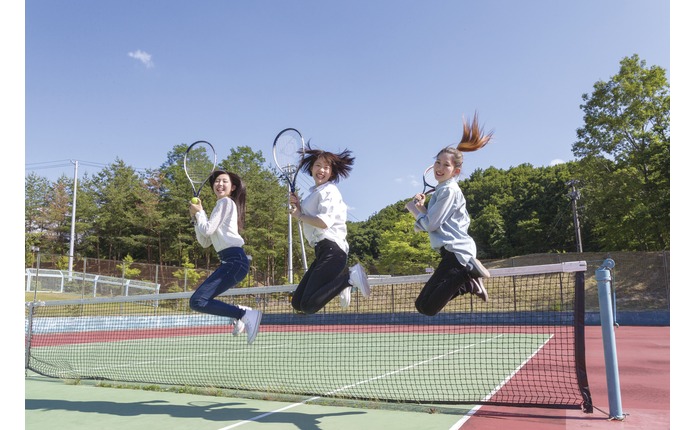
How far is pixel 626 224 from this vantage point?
29781mm

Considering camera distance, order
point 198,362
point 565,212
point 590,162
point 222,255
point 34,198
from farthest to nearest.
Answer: point 565,212
point 34,198
point 590,162
point 198,362
point 222,255

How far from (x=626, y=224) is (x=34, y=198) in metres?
47.1

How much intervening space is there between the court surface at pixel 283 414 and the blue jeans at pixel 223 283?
1.07m

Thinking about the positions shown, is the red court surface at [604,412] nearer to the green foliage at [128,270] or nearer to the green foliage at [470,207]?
the green foliage at [470,207]

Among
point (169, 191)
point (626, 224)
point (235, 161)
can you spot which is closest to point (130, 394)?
point (626, 224)

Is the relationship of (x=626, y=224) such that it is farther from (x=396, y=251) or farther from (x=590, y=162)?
(x=396, y=251)

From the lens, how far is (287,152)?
20.1 feet

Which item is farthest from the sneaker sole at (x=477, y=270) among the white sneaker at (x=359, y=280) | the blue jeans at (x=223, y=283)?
the blue jeans at (x=223, y=283)

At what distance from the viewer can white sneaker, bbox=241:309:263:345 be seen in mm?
5477

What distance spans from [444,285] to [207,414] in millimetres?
2868

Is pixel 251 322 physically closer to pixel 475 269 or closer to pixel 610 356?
pixel 475 269

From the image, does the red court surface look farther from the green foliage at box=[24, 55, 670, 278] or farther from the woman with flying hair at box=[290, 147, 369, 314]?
the green foliage at box=[24, 55, 670, 278]

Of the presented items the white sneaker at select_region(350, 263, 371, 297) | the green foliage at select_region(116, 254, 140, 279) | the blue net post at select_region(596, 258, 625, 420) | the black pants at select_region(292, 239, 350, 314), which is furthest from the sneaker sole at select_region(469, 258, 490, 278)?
the green foliage at select_region(116, 254, 140, 279)

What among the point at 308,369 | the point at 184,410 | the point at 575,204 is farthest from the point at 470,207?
the point at 184,410
